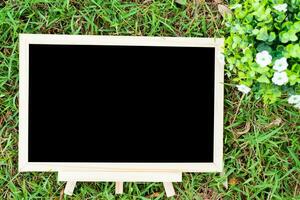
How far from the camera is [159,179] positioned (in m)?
1.91

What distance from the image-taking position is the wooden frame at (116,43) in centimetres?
188

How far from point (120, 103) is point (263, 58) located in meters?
0.55

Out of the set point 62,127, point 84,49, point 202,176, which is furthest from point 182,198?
point 84,49

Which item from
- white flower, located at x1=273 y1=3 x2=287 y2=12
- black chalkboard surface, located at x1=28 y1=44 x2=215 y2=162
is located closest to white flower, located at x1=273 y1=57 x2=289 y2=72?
white flower, located at x1=273 y1=3 x2=287 y2=12

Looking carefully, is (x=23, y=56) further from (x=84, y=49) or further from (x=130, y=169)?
(x=130, y=169)

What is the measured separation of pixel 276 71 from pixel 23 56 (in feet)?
2.74

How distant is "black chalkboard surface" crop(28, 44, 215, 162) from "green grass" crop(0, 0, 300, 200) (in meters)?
0.09

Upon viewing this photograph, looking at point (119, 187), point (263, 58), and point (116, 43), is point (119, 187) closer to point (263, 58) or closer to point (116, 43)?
point (116, 43)

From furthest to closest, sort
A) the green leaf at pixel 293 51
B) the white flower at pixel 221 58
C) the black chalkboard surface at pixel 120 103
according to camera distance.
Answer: the black chalkboard surface at pixel 120 103 < the white flower at pixel 221 58 < the green leaf at pixel 293 51

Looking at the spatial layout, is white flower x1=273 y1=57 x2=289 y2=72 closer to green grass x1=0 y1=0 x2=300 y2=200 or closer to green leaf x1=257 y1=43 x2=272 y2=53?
green leaf x1=257 y1=43 x2=272 y2=53

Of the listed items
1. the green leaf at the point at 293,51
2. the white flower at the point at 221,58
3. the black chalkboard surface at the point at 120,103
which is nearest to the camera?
the green leaf at the point at 293,51

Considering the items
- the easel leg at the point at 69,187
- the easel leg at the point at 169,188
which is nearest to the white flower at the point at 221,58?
the easel leg at the point at 169,188

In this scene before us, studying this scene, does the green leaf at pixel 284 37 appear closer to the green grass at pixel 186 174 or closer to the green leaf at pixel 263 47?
the green leaf at pixel 263 47

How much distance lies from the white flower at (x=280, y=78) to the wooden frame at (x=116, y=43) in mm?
312
